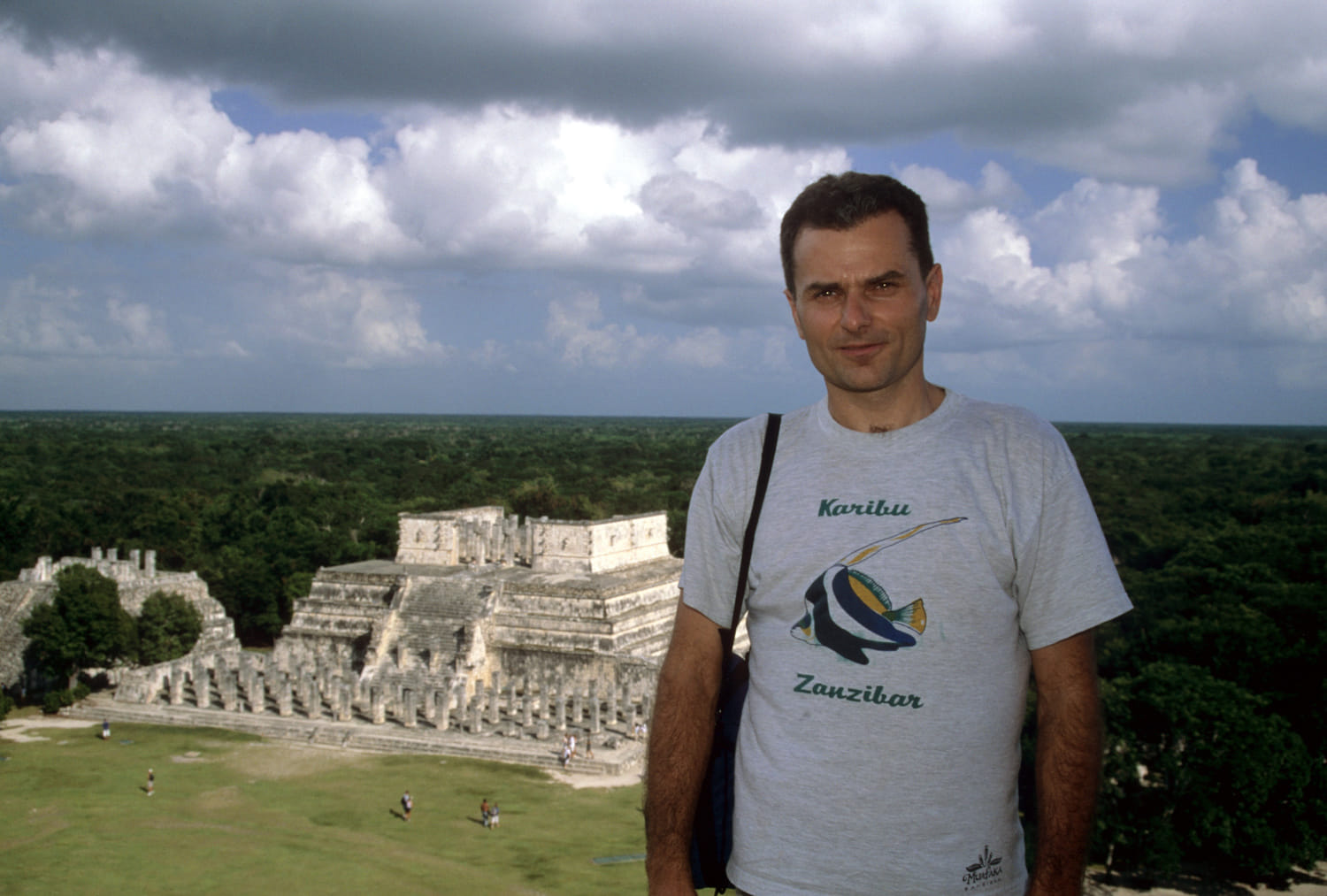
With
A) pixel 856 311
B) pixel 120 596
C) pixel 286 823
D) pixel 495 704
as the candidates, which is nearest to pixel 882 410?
pixel 856 311

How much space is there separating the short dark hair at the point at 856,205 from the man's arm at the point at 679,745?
4.06 feet

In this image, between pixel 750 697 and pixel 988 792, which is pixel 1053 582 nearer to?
pixel 988 792

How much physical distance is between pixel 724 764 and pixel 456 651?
24.7m

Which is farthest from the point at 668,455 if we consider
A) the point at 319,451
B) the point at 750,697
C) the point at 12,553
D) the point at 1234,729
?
the point at 750,697

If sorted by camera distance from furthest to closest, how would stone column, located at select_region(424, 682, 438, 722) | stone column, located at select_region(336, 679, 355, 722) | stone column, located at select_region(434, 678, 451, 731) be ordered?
stone column, located at select_region(336, 679, 355, 722) < stone column, located at select_region(424, 682, 438, 722) < stone column, located at select_region(434, 678, 451, 731)

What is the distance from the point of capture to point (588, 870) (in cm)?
1634

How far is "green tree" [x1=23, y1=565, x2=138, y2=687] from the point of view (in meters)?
26.2

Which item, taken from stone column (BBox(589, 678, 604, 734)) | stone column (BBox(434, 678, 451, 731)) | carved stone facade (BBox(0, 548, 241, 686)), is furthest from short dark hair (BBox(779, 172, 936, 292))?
carved stone facade (BBox(0, 548, 241, 686))

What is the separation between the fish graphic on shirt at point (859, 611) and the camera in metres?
2.83

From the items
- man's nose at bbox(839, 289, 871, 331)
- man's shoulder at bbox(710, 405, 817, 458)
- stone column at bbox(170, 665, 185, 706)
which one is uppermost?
man's nose at bbox(839, 289, 871, 331)

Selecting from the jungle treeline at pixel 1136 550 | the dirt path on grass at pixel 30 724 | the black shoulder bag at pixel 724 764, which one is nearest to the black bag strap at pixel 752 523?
the black shoulder bag at pixel 724 764

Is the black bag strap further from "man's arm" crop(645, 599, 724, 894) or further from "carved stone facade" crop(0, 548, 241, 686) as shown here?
"carved stone facade" crop(0, 548, 241, 686)

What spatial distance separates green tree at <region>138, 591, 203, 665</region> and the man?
1135 inches

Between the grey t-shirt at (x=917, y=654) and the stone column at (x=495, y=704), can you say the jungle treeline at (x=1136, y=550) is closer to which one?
the grey t-shirt at (x=917, y=654)
